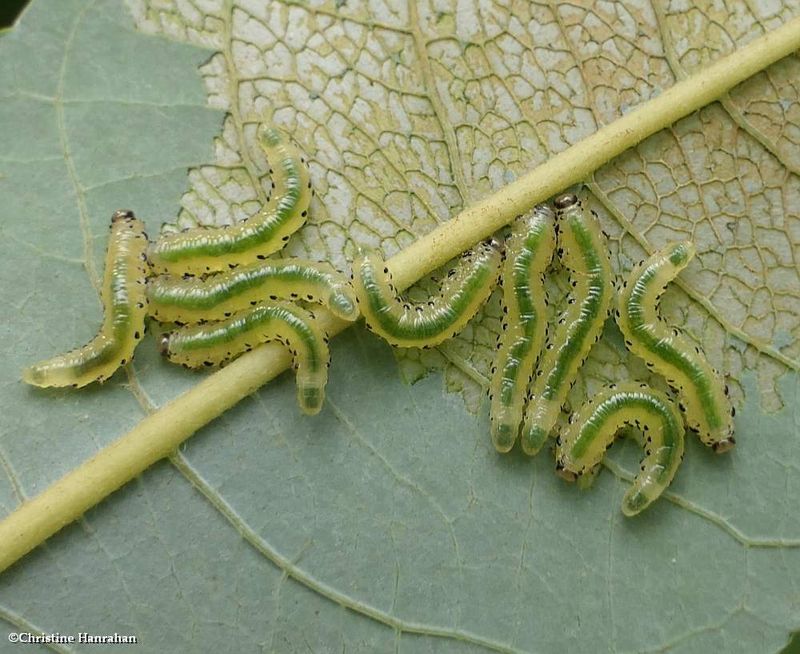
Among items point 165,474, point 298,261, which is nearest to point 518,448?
point 298,261

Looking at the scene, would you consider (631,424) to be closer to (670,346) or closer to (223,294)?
(670,346)

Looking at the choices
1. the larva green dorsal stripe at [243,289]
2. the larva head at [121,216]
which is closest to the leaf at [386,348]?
the larva head at [121,216]

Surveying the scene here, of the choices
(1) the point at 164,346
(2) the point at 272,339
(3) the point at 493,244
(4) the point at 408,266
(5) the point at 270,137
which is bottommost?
(1) the point at 164,346

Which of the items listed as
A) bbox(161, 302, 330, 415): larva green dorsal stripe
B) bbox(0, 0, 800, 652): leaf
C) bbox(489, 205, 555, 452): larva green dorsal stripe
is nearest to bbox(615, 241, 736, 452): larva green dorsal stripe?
bbox(0, 0, 800, 652): leaf

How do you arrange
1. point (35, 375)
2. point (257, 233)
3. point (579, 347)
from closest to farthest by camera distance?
point (35, 375)
point (257, 233)
point (579, 347)

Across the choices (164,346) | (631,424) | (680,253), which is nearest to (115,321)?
(164,346)

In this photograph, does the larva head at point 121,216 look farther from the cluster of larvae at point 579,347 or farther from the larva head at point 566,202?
the larva head at point 566,202

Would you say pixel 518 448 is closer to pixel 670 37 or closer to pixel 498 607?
pixel 498 607

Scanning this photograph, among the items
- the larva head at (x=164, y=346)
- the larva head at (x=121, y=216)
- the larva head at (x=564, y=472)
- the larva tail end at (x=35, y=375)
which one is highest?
the larva head at (x=121, y=216)
